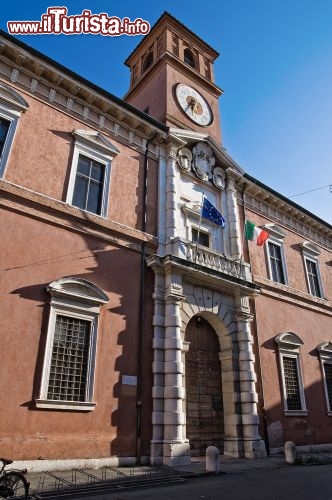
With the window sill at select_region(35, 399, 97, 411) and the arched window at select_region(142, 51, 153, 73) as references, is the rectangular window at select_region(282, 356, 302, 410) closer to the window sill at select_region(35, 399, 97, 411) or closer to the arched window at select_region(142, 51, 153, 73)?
the window sill at select_region(35, 399, 97, 411)

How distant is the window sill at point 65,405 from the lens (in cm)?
922

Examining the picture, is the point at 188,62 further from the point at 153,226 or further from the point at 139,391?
the point at 139,391

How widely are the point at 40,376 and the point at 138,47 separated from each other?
19.9 metres

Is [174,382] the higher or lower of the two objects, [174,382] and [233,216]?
the lower

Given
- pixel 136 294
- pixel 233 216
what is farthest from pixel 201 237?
pixel 136 294

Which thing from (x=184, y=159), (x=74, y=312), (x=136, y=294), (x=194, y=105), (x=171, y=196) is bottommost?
(x=74, y=312)

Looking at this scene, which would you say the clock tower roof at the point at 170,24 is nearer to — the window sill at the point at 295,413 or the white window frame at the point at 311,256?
the white window frame at the point at 311,256

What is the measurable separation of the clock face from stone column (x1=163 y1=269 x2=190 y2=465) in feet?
29.5

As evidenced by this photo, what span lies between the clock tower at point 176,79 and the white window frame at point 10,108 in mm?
6781

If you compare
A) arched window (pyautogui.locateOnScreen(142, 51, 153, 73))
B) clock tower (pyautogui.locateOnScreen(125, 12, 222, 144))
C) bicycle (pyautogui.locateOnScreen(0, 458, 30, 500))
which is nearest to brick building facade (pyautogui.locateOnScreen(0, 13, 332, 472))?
clock tower (pyautogui.locateOnScreen(125, 12, 222, 144))

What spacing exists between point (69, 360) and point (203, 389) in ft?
16.7

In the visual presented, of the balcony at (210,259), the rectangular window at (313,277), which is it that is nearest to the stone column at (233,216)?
the balcony at (210,259)

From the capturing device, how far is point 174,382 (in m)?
11.4

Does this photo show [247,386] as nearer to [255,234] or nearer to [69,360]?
[69,360]
